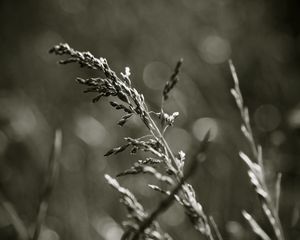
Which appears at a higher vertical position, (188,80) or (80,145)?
(188,80)

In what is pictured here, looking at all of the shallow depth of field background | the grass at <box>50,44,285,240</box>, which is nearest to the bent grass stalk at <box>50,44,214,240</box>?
the grass at <box>50,44,285,240</box>

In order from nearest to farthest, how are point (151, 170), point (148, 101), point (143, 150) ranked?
point (151, 170), point (143, 150), point (148, 101)

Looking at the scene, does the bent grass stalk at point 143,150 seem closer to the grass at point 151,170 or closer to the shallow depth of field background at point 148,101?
the grass at point 151,170

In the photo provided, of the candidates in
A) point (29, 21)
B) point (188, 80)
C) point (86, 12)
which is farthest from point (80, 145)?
point (29, 21)

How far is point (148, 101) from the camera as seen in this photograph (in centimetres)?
333

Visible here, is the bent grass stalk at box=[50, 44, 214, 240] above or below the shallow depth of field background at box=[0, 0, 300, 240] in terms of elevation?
below

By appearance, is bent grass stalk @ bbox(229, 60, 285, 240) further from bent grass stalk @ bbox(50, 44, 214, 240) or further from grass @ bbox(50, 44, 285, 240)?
bent grass stalk @ bbox(50, 44, 214, 240)

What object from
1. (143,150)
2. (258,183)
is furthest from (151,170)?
(258,183)

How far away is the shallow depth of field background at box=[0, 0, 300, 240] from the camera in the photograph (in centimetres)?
224

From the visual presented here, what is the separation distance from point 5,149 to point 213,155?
1.54m

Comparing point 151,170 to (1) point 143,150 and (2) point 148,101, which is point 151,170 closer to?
(1) point 143,150

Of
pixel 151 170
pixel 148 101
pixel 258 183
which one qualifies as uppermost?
pixel 148 101

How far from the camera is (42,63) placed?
168 inches

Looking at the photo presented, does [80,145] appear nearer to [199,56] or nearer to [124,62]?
[124,62]
